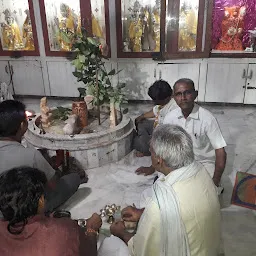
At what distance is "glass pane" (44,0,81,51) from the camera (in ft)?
20.7

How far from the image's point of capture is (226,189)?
3547mm

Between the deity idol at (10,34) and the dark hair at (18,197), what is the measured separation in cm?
600

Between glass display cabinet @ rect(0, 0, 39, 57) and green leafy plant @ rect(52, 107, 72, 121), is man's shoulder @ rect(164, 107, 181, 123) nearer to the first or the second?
green leafy plant @ rect(52, 107, 72, 121)

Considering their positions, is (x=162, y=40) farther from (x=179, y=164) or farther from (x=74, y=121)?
(x=179, y=164)

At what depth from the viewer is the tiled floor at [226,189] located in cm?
285

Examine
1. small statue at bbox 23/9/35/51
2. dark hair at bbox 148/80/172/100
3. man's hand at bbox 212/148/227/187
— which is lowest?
man's hand at bbox 212/148/227/187

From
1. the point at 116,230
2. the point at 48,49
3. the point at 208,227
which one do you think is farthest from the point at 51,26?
the point at 208,227

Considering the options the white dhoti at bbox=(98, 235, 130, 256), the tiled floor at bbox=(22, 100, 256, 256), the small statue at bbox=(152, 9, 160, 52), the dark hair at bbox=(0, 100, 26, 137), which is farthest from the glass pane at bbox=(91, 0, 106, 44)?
the white dhoti at bbox=(98, 235, 130, 256)

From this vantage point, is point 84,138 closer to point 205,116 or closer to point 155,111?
point 155,111

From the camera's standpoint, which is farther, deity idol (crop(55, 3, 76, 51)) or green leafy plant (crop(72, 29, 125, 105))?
deity idol (crop(55, 3, 76, 51))

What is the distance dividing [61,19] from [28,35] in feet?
2.83

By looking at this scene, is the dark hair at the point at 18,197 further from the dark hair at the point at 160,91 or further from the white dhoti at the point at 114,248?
the dark hair at the point at 160,91

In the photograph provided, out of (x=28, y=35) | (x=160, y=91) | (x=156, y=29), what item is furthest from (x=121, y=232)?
(x=28, y=35)

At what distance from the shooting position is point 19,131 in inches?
100
